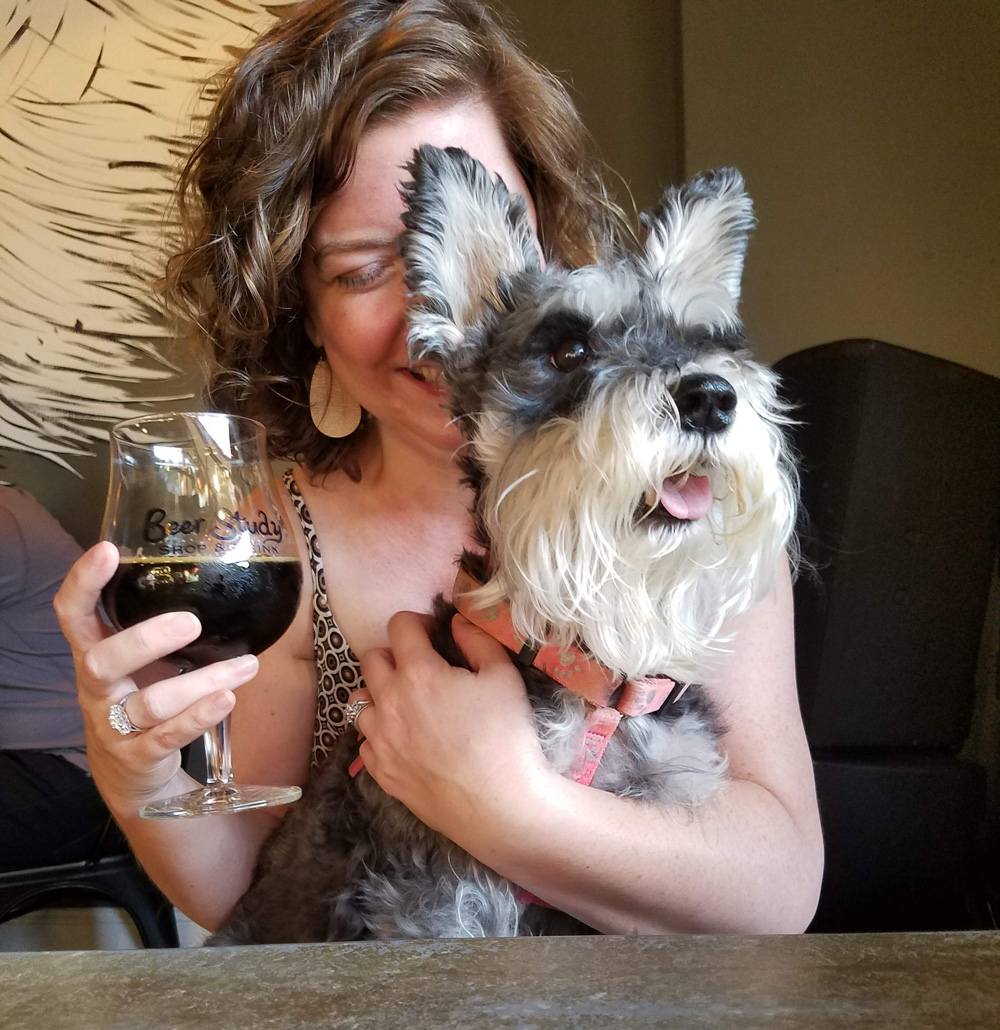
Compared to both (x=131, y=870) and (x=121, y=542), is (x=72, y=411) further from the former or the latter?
(x=121, y=542)

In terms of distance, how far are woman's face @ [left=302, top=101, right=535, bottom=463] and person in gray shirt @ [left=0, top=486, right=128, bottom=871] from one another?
163cm

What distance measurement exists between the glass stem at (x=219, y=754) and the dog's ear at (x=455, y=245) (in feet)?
1.52

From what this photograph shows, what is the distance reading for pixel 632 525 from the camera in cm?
87

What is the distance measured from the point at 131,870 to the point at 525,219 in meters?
2.14

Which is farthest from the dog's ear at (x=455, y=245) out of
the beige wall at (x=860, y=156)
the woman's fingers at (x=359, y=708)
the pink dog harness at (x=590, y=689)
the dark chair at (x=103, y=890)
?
the dark chair at (x=103, y=890)

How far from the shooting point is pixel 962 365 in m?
1.93

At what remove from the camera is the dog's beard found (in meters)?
0.82

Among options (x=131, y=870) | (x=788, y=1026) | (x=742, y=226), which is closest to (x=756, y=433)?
(x=742, y=226)

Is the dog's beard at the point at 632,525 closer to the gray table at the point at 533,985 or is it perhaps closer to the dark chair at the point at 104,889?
the gray table at the point at 533,985

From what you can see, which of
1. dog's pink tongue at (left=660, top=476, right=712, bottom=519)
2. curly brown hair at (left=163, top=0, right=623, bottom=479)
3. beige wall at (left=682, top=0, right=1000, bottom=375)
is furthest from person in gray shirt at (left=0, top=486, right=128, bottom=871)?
beige wall at (left=682, top=0, right=1000, bottom=375)

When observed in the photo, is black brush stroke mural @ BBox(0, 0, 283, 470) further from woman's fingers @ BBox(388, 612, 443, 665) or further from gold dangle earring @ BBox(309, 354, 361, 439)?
woman's fingers @ BBox(388, 612, 443, 665)

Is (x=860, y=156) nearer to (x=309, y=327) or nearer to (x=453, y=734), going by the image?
(x=309, y=327)

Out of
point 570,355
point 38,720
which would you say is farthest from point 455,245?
point 38,720

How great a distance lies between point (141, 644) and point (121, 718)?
0.43ft
